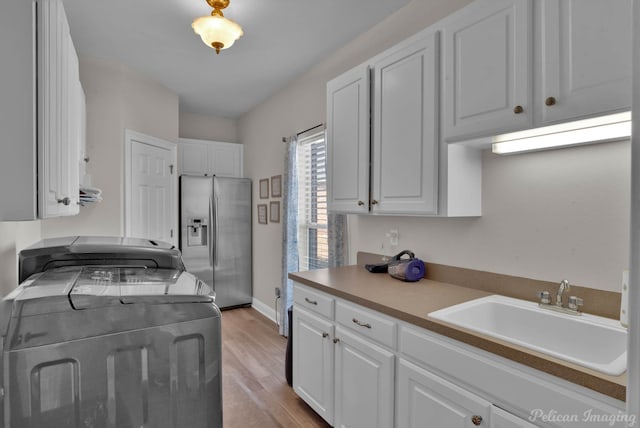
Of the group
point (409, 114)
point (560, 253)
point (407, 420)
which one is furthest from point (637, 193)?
point (409, 114)

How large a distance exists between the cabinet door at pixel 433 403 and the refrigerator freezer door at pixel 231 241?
3.24 metres

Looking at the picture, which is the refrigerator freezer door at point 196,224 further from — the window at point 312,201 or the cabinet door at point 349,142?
the cabinet door at point 349,142

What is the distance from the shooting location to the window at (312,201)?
130 inches

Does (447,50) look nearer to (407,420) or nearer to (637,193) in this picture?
(637,193)

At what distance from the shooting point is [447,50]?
1651 millimetres

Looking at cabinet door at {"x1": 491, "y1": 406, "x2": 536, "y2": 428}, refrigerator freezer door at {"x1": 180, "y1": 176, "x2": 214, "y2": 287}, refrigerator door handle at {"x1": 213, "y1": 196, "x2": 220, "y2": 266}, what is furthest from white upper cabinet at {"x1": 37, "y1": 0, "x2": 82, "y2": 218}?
refrigerator door handle at {"x1": 213, "y1": 196, "x2": 220, "y2": 266}

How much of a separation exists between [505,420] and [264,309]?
3412 millimetres

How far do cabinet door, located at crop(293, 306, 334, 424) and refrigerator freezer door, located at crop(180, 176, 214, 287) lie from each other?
2323 millimetres

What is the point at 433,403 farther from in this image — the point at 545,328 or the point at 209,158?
the point at 209,158

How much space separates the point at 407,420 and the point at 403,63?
1826 mm

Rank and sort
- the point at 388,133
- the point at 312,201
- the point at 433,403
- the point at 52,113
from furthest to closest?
the point at 312,201 → the point at 388,133 → the point at 433,403 → the point at 52,113

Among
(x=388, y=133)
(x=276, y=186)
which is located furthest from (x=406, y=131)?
(x=276, y=186)

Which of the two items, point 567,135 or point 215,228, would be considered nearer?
point 567,135

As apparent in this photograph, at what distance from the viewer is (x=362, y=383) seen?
66.1 inches
